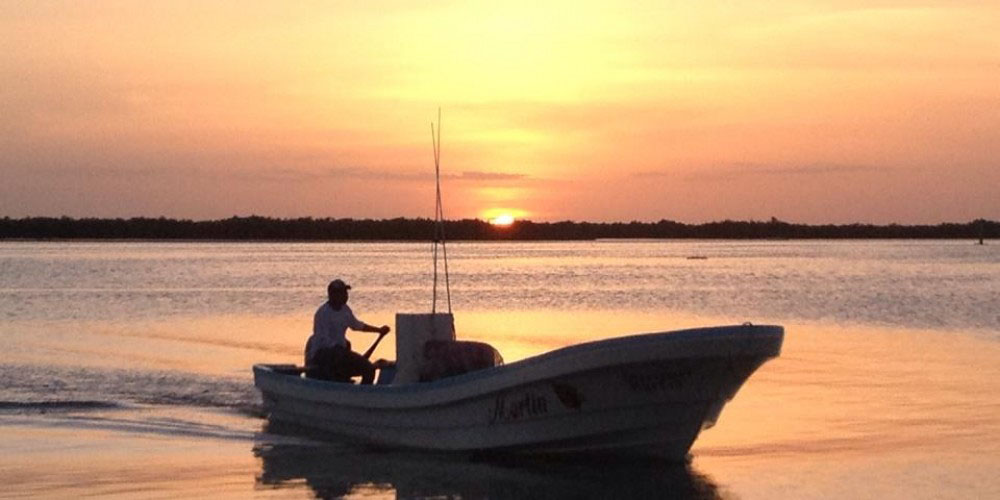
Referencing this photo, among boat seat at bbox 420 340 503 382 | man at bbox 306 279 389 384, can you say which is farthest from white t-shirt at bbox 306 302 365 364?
boat seat at bbox 420 340 503 382

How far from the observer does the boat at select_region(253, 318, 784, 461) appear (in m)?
14.0

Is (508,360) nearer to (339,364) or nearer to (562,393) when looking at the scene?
(339,364)

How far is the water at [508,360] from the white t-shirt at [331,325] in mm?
1165

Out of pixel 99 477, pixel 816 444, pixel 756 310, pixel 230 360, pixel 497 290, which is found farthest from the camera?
pixel 497 290

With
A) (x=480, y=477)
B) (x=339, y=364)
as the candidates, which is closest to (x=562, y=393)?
(x=480, y=477)

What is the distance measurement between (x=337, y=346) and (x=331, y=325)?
0.26m

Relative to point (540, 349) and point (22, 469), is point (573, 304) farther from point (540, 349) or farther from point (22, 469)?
point (22, 469)

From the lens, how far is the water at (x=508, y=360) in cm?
1445

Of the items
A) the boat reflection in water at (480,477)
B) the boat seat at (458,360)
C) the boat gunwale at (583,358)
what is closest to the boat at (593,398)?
the boat gunwale at (583,358)

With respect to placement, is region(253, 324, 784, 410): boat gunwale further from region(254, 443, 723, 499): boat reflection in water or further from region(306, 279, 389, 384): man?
region(306, 279, 389, 384): man

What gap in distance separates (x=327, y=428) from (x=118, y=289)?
41.9m

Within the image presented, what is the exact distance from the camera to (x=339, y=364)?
1759 centimetres

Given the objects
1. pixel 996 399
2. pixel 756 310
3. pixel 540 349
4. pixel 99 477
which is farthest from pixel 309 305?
pixel 99 477

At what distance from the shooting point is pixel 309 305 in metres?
45.1
